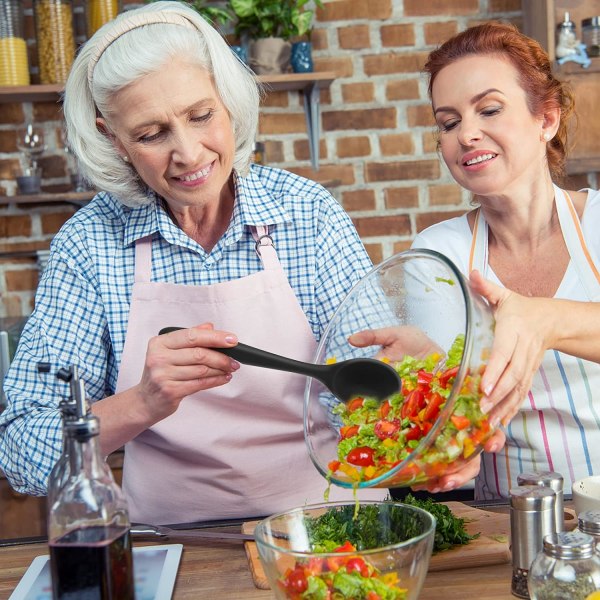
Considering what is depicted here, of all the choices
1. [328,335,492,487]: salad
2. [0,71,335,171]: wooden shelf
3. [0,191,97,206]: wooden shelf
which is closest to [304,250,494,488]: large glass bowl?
[328,335,492,487]: salad

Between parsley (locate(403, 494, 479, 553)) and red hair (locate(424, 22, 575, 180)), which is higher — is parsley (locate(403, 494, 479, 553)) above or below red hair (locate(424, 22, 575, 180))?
below

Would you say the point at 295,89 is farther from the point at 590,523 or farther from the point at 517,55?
the point at 590,523

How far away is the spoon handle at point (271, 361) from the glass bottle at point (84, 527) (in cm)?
31

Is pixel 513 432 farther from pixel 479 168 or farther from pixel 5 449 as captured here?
pixel 5 449

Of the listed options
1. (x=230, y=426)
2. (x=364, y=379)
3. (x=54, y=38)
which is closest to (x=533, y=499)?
(x=364, y=379)

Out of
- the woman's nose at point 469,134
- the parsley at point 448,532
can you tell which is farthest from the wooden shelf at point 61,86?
the parsley at point 448,532

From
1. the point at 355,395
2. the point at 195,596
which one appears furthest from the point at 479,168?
the point at 195,596

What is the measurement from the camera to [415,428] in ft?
3.22

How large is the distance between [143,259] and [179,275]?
72mm

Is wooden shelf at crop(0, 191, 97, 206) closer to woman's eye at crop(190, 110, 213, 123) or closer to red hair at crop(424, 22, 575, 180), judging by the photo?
woman's eye at crop(190, 110, 213, 123)

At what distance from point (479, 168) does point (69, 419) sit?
0.96m

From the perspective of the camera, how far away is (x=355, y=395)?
→ 1.10 meters

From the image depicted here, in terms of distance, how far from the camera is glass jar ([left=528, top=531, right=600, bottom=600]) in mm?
840

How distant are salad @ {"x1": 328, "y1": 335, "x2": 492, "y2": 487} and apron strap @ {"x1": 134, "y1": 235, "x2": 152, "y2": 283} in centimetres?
60
